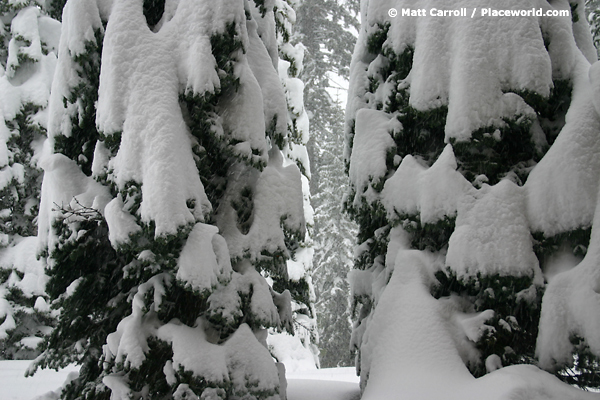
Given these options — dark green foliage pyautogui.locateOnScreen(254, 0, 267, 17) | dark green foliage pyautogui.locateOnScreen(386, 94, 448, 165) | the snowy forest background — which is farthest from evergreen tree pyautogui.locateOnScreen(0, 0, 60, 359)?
dark green foliage pyautogui.locateOnScreen(386, 94, 448, 165)

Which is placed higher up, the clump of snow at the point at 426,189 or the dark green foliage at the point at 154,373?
the clump of snow at the point at 426,189

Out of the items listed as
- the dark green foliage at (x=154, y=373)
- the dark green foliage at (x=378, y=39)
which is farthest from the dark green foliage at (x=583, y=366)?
the dark green foliage at (x=378, y=39)

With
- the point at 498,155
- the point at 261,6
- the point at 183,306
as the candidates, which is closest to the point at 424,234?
the point at 498,155

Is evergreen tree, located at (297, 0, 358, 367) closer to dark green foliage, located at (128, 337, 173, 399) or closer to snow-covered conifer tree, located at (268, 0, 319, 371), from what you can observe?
snow-covered conifer tree, located at (268, 0, 319, 371)

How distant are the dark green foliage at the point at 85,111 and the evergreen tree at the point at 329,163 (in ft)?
33.8

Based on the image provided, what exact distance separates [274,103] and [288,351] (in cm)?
818

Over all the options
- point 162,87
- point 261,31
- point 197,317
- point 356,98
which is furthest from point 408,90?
point 197,317

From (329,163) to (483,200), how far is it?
14.3m

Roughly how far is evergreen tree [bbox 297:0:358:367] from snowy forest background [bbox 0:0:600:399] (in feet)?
31.8

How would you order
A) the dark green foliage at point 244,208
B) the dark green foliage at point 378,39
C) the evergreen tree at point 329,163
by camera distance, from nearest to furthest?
the dark green foliage at point 244,208, the dark green foliage at point 378,39, the evergreen tree at point 329,163

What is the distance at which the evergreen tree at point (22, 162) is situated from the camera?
950 cm

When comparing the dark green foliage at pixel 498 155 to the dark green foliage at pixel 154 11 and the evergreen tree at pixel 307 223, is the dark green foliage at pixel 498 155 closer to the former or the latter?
the dark green foliage at pixel 154 11

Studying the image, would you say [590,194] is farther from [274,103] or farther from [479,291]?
[274,103]

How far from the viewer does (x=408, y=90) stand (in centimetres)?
466
